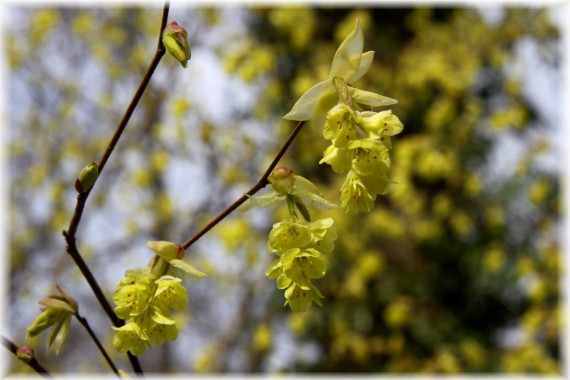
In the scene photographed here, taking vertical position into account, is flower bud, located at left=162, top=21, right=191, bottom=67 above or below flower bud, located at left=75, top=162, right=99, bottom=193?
above

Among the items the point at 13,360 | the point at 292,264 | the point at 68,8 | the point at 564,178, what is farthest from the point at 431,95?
the point at 292,264

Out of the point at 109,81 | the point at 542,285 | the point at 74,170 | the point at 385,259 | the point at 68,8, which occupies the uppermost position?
the point at 68,8

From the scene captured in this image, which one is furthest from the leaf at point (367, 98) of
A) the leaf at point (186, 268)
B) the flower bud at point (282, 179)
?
the leaf at point (186, 268)

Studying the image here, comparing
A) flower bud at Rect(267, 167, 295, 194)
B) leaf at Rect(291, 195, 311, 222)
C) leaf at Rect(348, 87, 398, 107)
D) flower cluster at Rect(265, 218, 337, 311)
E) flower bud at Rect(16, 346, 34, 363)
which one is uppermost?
leaf at Rect(348, 87, 398, 107)

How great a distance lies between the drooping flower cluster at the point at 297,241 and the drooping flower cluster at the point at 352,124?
46mm

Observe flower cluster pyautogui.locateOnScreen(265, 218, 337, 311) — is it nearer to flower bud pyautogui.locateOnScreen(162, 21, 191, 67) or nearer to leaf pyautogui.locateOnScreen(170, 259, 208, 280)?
leaf pyautogui.locateOnScreen(170, 259, 208, 280)

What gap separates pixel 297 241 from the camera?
78 centimetres

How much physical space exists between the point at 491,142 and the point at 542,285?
0.98m

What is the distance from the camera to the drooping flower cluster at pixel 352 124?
745 millimetres

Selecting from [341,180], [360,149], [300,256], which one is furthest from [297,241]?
[341,180]

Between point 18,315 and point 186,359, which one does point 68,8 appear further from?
point 186,359

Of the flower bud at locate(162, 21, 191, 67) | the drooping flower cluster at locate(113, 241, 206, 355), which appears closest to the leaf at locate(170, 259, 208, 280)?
the drooping flower cluster at locate(113, 241, 206, 355)

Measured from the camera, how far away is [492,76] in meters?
4.32

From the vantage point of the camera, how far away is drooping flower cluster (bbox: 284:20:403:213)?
745 millimetres
